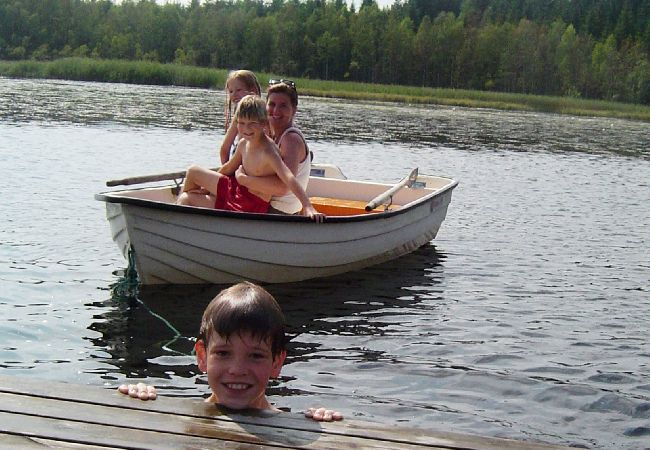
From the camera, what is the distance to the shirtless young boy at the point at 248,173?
7277mm

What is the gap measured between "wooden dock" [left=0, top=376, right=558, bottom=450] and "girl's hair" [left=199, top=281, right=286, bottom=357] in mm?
300

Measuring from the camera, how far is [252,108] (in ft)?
22.2

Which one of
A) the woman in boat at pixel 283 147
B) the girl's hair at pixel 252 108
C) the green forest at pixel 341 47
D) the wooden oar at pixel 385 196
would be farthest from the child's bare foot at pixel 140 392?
the green forest at pixel 341 47

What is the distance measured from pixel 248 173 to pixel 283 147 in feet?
1.27

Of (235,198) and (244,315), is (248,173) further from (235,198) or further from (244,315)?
(244,315)

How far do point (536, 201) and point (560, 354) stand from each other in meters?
9.39

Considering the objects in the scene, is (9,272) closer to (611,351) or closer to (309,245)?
(309,245)

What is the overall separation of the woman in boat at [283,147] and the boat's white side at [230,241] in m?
0.27

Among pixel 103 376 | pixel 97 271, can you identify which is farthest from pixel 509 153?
pixel 103 376

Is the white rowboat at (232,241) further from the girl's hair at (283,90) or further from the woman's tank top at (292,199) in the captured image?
the girl's hair at (283,90)

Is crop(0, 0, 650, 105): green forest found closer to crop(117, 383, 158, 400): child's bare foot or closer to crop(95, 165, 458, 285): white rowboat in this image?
crop(95, 165, 458, 285): white rowboat

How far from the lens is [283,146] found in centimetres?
775

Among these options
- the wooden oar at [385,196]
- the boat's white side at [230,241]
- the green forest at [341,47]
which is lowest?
the boat's white side at [230,241]

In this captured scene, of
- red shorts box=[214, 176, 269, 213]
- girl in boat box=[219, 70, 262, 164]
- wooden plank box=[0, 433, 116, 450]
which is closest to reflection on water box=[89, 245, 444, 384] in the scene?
red shorts box=[214, 176, 269, 213]
